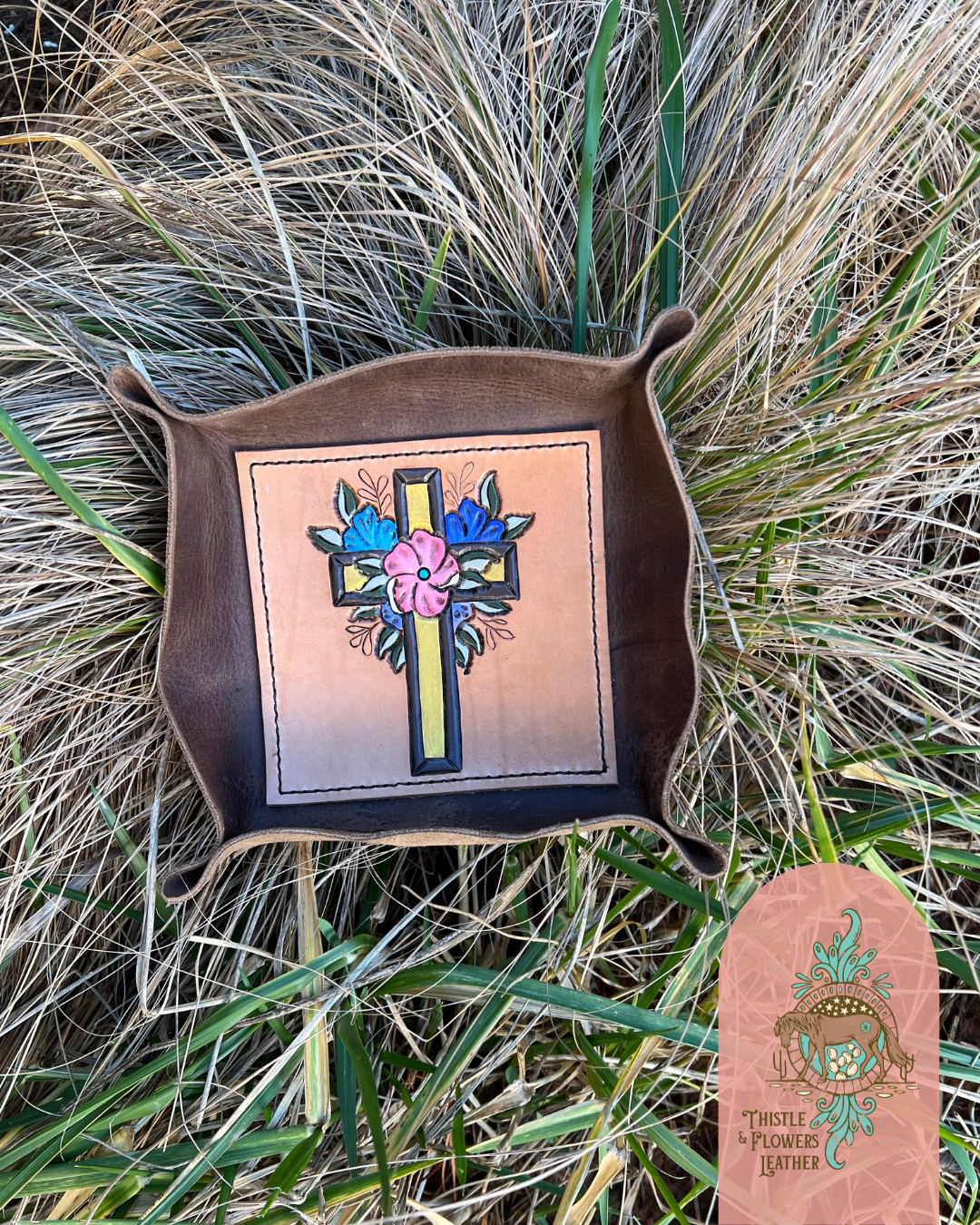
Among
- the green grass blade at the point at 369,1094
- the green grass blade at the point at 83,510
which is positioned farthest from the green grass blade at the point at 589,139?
the green grass blade at the point at 369,1094

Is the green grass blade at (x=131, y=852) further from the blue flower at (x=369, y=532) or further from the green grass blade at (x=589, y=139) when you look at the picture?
the green grass blade at (x=589, y=139)

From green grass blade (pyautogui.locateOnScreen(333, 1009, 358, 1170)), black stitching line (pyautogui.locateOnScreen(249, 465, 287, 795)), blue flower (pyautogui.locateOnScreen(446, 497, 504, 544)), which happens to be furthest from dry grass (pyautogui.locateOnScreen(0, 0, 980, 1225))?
blue flower (pyautogui.locateOnScreen(446, 497, 504, 544))

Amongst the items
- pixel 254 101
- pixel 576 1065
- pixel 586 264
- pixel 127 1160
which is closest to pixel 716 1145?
pixel 576 1065

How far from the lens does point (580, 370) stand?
2.76ft

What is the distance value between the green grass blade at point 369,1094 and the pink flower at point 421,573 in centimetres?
44

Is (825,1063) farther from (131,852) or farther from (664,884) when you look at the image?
(131,852)

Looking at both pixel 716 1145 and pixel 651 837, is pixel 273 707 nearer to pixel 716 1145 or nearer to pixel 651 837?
pixel 651 837

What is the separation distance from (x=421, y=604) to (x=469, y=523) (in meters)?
0.11

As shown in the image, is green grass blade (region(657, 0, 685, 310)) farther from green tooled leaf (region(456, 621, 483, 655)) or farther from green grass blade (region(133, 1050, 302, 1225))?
green grass blade (region(133, 1050, 302, 1225))

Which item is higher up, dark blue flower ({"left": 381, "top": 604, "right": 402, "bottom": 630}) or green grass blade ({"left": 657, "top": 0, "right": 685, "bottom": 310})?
green grass blade ({"left": 657, "top": 0, "right": 685, "bottom": 310})

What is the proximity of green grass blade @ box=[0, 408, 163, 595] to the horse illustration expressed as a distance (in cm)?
83

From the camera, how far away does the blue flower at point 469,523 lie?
35.5 inches

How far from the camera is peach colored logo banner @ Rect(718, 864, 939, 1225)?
0.85m

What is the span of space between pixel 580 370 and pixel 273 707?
0.50m
